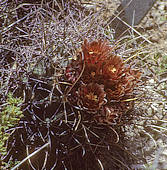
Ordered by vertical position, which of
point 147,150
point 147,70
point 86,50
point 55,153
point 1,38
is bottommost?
point 147,150

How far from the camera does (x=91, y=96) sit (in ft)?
3.17

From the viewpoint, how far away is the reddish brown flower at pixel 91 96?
0.97 m

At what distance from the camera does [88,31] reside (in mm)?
1255

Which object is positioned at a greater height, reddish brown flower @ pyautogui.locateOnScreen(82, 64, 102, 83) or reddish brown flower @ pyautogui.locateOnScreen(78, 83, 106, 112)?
reddish brown flower @ pyautogui.locateOnScreen(82, 64, 102, 83)

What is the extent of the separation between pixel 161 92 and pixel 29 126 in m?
0.75

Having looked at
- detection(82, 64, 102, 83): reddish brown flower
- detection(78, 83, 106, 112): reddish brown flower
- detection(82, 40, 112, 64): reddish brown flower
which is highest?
detection(82, 40, 112, 64): reddish brown flower

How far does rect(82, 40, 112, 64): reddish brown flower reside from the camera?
1.00 m

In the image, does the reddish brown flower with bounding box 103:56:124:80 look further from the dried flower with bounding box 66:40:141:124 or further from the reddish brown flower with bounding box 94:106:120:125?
the reddish brown flower with bounding box 94:106:120:125

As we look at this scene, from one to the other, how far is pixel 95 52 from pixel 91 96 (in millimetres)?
174

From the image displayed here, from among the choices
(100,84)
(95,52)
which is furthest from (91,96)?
(95,52)

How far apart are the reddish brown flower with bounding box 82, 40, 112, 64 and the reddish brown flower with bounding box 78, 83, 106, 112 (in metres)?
0.10

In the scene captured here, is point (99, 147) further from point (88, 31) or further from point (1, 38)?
point (1, 38)

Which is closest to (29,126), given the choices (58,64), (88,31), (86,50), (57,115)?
(57,115)

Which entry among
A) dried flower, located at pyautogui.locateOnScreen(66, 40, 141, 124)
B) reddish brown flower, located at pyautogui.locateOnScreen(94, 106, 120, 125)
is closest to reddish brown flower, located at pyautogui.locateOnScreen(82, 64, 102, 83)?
dried flower, located at pyautogui.locateOnScreen(66, 40, 141, 124)
